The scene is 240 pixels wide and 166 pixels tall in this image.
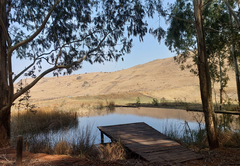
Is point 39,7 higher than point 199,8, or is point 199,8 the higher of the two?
point 39,7

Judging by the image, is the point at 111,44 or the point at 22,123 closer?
the point at 111,44

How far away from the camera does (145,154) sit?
4.03m

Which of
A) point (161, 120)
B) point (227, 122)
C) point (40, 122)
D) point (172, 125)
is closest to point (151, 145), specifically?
point (227, 122)

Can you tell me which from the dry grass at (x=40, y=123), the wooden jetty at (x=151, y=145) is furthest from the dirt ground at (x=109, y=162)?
the dry grass at (x=40, y=123)

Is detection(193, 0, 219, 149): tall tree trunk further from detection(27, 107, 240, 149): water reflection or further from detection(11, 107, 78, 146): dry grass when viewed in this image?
detection(11, 107, 78, 146): dry grass

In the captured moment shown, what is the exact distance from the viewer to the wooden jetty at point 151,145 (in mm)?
3866

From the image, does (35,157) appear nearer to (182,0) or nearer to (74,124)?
(74,124)

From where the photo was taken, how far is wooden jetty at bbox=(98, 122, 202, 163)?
3.87 m

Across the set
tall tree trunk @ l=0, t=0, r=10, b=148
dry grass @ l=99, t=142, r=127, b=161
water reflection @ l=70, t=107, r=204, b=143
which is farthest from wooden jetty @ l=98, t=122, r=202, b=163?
tall tree trunk @ l=0, t=0, r=10, b=148

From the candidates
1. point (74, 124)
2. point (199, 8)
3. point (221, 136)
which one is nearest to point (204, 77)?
point (199, 8)

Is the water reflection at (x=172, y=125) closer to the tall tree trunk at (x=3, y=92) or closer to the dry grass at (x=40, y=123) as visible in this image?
the dry grass at (x=40, y=123)

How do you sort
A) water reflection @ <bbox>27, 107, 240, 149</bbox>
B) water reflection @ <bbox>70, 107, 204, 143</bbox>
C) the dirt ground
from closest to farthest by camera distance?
the dirt ground, water reflection @ <bbox>27, 107, 240, 149</bbox>, water reflection @ <bbox>70, 107, 204, 143</bbox>

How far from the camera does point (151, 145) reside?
15.0 feet

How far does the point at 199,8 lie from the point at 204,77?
158cm
